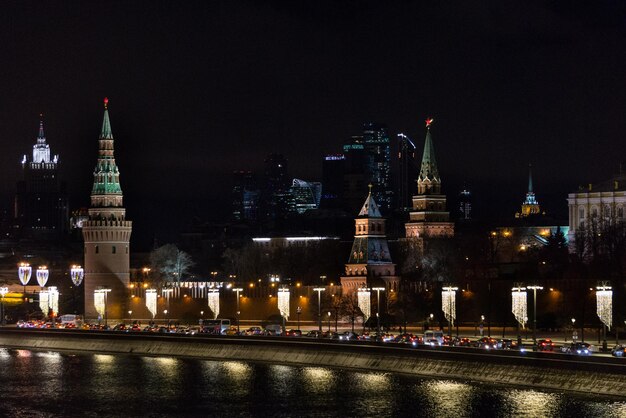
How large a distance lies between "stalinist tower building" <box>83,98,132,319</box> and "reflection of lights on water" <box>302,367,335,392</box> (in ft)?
203

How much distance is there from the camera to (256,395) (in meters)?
90.2

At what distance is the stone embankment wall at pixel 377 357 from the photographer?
81.9m

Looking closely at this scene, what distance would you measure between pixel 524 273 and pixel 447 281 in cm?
674

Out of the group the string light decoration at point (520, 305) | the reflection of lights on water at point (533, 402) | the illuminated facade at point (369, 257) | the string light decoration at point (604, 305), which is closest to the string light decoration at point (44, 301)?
the illuminated facade at point (369, 257)

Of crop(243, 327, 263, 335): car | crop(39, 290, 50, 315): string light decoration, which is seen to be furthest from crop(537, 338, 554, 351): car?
crop(39, 290, 50, 315): string light decoration

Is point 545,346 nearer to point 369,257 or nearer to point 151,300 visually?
point 369,257

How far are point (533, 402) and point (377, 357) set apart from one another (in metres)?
19.1

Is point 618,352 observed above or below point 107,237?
below

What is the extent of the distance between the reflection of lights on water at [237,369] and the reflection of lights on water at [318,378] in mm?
3760

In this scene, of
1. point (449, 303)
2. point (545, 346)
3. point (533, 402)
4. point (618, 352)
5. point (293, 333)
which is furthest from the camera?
point (293, 333)

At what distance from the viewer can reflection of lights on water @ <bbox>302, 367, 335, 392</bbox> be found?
303 feet

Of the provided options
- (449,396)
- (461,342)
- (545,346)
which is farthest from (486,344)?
(449,396)

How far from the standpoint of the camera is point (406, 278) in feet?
484

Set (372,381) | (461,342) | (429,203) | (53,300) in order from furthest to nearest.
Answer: (429,203) < (53,300) < (461,342) < (372,381)
